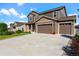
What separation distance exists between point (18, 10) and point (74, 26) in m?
7.36

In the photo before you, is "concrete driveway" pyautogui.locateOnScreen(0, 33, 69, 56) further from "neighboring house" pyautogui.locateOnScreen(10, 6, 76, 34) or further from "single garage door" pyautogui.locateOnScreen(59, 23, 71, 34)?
"neighboring house" pyautogui.locateOnScreen(10, 6, 76, 34)

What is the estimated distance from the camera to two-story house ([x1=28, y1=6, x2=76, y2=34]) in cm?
1641

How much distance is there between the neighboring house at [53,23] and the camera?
16.4 metres

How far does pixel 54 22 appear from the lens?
60.4 ft

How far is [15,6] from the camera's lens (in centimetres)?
1197

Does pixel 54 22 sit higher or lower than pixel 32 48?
higher

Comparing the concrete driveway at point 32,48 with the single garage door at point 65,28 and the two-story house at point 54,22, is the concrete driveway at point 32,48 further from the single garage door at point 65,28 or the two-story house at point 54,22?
the two-story house at point 54,22

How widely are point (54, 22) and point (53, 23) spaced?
7.8 inches

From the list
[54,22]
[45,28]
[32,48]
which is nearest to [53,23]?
[54,22]

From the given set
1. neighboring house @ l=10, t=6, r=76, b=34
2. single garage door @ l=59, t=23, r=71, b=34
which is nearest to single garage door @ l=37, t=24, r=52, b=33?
neighboring house @ l=10, t=6, r=76, b=34

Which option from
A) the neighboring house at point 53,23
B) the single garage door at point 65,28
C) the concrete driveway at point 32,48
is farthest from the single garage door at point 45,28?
the concrete driveway at point 32,48

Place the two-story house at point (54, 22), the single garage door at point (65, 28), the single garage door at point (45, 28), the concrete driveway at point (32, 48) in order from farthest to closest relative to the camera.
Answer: the single garage door at point (45, 28)
the two-story house at point (54, 22)
the single garage door at point (65, 28)
the concrete driveway at point (32, 48)

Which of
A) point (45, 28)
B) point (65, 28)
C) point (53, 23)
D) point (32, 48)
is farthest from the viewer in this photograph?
point (45, 28)

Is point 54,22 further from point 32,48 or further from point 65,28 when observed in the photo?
point 32,48
